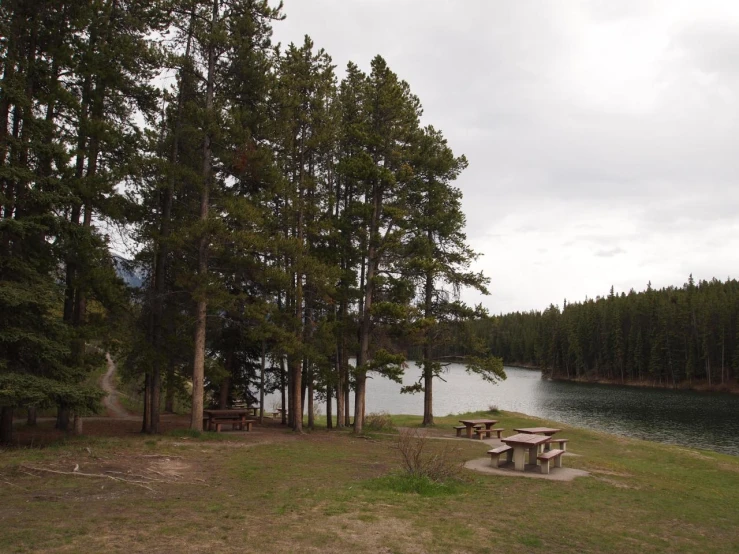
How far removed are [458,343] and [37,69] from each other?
18.6 meters

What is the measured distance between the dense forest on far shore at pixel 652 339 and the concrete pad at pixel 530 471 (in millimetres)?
54747

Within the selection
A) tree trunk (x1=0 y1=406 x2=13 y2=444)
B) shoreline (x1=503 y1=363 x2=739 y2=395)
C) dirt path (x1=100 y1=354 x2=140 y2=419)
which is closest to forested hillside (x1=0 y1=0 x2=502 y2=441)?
tree trunk (x1=0 y1=406 x2=13 y2=444)

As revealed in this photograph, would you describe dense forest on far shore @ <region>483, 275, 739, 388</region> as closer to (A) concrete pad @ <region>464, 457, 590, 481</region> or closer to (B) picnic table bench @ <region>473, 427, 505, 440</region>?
(B) picnic table bench @ <region>473, 427, 505, 440</region>

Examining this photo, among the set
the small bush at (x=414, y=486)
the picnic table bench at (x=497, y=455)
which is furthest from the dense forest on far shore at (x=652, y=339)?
the small bush at (x=414, y=486)

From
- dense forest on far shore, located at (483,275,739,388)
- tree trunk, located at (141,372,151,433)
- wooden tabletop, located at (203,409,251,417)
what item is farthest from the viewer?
dense forest on far shore, located at (483,275,739,388)

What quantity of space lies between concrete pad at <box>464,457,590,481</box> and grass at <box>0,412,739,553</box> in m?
0.49

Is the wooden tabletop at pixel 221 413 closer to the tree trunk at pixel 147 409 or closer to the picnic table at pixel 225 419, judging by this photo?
the picnic table at pixel 225 419

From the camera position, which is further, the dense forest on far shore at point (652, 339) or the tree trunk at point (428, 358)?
the dense forest on far shore at point (652, 339)

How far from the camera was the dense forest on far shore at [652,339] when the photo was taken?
7419 centimetres

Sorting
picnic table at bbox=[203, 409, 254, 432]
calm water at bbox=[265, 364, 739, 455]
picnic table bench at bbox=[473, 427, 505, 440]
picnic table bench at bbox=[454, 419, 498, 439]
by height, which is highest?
picnic table at bbox=[203, 409, 254, 432]

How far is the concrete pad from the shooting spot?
1221cm

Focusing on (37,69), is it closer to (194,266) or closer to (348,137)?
(194,266)

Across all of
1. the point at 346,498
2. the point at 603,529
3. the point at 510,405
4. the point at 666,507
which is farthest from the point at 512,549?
the point at 510,405

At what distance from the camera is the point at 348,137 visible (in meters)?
21.6
